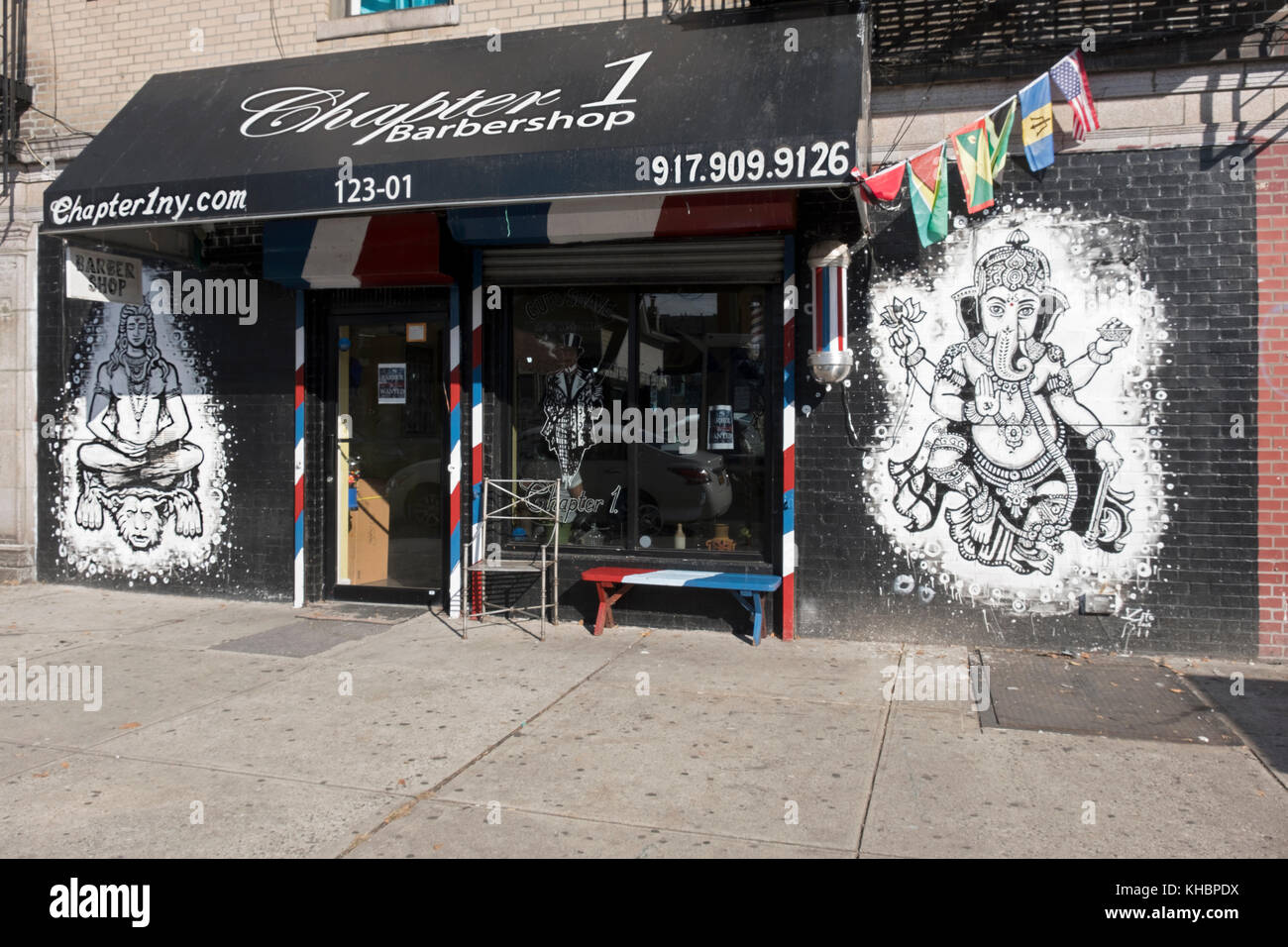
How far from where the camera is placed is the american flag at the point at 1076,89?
22.0 ft

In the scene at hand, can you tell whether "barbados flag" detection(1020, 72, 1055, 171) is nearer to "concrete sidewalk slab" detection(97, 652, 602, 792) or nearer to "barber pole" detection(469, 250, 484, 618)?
"barber pole" detection(469, 250, 484, 618)

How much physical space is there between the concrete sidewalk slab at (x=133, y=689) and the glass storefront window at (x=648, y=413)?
2.49m

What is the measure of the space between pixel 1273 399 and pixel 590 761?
17.0ft

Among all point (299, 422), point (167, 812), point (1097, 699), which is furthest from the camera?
point (299, 422)

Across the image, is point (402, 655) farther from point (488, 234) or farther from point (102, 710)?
point (488, 234)

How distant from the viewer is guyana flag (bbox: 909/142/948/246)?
22.6 ft

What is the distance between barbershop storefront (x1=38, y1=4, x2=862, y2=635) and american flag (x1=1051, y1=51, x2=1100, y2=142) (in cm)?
137

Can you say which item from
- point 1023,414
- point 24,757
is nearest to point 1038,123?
point 1023,414

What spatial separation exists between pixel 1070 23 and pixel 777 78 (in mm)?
2136

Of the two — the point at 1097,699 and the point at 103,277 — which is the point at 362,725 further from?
the point at 103,277

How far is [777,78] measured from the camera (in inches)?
270

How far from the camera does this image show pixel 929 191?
22.9ft

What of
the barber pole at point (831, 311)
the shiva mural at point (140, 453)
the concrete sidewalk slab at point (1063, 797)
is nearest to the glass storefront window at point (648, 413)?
the barber pole at point (831, 311)

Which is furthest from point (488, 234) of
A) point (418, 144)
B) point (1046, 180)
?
point (1046, 180)
